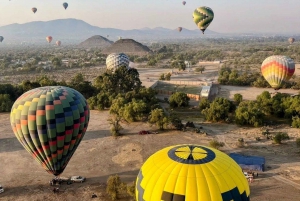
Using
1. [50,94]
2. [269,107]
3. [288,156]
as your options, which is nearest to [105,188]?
[50,94]

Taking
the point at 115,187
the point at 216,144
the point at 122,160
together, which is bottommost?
the point at 122,160

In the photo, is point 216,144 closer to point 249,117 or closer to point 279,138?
point 279,138

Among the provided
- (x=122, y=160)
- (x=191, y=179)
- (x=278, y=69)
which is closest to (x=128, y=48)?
(x=278, y=69)

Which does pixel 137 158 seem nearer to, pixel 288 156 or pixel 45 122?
pixel 45 122

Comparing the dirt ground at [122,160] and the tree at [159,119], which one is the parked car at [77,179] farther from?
the tree at [159,119]

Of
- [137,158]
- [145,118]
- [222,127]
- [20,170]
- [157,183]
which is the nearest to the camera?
[157,183]

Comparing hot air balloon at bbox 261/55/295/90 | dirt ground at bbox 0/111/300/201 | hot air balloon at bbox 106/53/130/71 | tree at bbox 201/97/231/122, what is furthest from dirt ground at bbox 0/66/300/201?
hot air balloon at bbox 106/53/130/71

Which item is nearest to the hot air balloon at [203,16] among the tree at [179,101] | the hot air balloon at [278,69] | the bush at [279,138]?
the hot air balloon at [278,69]
